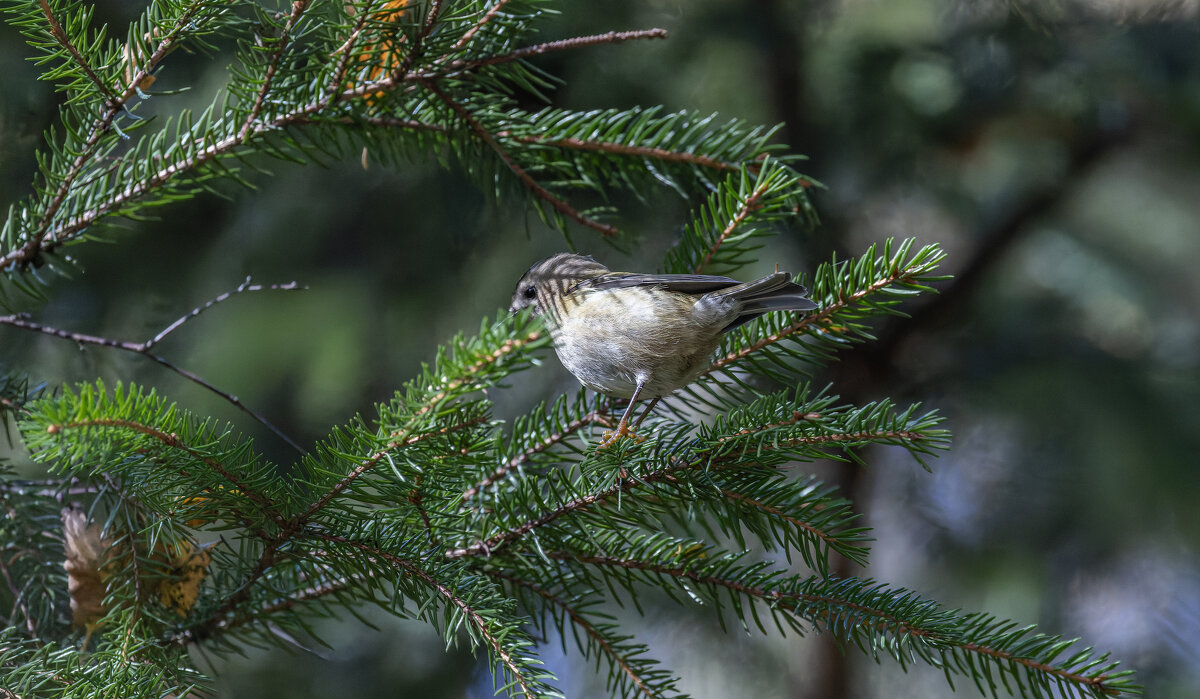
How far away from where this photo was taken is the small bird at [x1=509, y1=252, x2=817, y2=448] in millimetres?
1308

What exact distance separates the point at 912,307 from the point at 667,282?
1412mm

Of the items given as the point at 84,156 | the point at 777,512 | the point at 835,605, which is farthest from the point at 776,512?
the point at 84,156

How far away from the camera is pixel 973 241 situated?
8.22ft

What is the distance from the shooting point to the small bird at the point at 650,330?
4.29 feet

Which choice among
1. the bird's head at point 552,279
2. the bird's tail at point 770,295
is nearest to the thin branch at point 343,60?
the bird's head at point 552,279

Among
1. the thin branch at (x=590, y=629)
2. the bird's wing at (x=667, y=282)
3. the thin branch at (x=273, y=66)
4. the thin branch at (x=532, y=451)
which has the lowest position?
the thin branch at (x=590, y=629)

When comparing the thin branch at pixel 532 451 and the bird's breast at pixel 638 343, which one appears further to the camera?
the bird's breast at pixel 638 343

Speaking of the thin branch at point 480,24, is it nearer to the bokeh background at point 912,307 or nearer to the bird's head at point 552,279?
the bird's head at point 552,279

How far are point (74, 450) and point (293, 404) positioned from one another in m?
1.71

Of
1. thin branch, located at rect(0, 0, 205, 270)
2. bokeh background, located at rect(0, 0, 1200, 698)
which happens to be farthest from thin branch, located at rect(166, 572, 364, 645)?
bokeh background, located at rect(0, 0, 1200, 698)

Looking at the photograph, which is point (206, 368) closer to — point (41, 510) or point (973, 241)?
point (41, 510)

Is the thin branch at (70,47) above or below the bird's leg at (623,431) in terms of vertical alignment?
above

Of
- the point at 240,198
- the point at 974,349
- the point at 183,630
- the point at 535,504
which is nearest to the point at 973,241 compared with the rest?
the point at 974,349

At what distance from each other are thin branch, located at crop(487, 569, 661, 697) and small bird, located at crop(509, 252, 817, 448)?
0.22 meters
